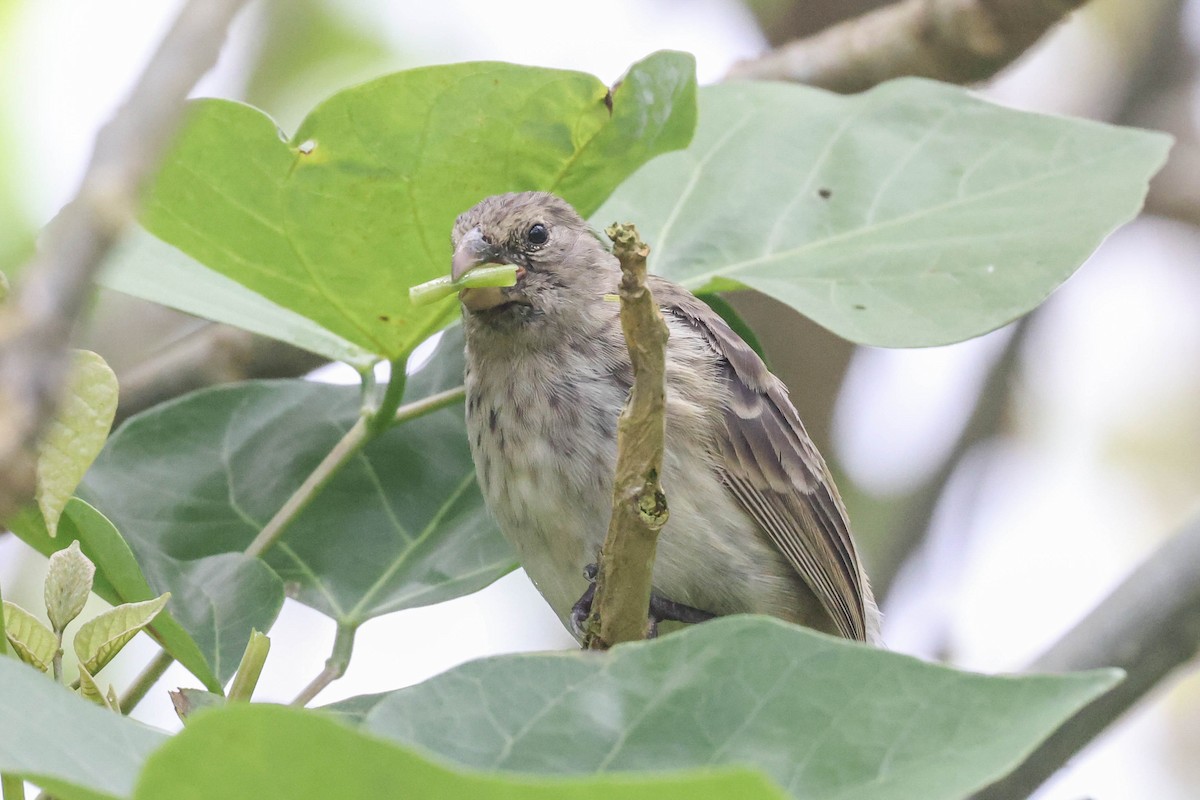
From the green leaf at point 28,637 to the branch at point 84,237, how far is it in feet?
3.13

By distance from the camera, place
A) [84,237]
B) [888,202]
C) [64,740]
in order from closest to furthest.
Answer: [84,237] → [64,740] → [888,202]

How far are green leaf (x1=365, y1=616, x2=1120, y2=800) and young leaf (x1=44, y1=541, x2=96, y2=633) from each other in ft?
1.72

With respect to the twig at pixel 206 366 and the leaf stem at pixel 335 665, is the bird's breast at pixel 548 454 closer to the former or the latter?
the leaf stem at pixel 335 665

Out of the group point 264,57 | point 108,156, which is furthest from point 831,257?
point 264,57

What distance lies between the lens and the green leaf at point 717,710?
4.10ft

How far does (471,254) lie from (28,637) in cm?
117

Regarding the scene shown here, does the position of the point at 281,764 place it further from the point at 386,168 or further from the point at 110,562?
the point at 386,168

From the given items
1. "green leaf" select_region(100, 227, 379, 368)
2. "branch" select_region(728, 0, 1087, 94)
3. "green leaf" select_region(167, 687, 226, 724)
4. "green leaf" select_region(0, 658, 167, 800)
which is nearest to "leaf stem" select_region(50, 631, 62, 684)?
"green leaf" select_region(167, 687, 226, 724)

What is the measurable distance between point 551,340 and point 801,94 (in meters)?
0.74

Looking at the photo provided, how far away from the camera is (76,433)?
1.63m

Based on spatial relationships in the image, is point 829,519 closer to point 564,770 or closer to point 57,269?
point 564,770

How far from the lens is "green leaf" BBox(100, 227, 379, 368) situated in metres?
2.37

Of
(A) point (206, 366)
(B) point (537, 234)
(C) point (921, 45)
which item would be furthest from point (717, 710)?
(C) point (921, 45)

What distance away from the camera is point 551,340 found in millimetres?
2994
